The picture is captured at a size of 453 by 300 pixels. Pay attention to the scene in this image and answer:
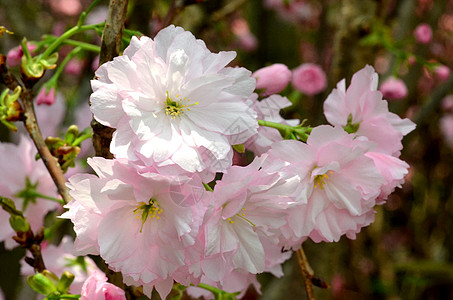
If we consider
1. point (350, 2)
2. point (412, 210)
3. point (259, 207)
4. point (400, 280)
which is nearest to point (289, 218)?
point (259, 207)

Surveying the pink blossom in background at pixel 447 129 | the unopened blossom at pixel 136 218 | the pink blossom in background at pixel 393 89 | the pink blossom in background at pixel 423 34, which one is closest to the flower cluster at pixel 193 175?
the unopened blossom at pixel 136 218

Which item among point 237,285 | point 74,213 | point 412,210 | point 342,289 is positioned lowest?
Result: point 342,289

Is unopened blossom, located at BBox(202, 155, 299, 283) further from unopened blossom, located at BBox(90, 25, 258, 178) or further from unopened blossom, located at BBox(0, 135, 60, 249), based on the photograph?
unopened blossom, located at BBox(0, 135, 60, 249)

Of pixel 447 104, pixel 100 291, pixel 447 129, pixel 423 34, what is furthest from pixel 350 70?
pixel 447 129

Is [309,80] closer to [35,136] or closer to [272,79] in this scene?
[272,79]

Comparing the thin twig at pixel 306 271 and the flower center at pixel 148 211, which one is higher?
the flower center at pixel 148 211

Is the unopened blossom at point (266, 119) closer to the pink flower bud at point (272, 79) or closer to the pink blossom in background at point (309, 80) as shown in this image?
the pink flower bud at point (272, 79)

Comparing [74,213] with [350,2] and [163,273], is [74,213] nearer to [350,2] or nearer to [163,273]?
[163,273]

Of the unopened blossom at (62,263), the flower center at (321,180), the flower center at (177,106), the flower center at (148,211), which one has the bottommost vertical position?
the unopened blossom at (62,263)
